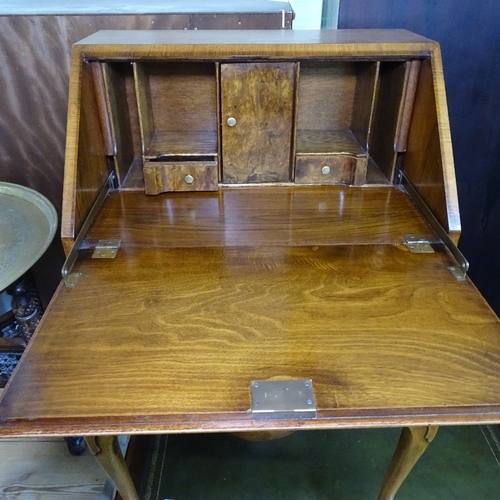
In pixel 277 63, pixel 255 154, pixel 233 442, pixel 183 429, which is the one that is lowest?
pixel 233 442

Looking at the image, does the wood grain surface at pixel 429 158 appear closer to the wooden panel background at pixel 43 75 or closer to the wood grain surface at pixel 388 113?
the wood grain surface at pixel 388 113

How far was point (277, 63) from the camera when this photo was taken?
103 cm

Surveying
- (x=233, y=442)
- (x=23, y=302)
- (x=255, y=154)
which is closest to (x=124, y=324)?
(x=255, y=154)

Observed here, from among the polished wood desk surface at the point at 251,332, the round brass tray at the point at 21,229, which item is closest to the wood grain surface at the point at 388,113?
the polished wood desk surface at the point at 251,332

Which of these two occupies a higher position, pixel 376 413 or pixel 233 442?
pixel 376 413

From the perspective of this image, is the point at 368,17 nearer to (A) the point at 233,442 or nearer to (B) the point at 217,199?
(B) the point at 217,199

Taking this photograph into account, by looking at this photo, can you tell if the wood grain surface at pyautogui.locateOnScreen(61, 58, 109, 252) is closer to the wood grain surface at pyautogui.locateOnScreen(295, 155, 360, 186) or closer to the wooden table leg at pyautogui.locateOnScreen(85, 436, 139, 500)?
the wooden table leg at pyautogui.locateOnScreen(85, 436, 139, 500)

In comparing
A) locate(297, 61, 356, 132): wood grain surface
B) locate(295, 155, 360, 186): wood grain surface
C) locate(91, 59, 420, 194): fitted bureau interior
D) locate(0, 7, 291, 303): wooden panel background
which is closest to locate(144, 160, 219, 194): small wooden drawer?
locate(91, 59, 420, 194): fitted bureau interior

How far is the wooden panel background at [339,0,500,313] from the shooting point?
145 cm

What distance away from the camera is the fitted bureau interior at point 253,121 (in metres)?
1.06

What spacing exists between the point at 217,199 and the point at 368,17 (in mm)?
838

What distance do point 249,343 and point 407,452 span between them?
0.42 metres

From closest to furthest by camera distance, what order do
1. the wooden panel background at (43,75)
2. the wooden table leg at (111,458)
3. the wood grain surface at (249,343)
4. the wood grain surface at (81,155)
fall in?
the wood grain surface at (249,343) < the wooden table leg at (111,458) < the wood grain surface at (81,155) < the wooden panel background at (43,75)

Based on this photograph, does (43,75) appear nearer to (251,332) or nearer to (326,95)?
(326,95)
